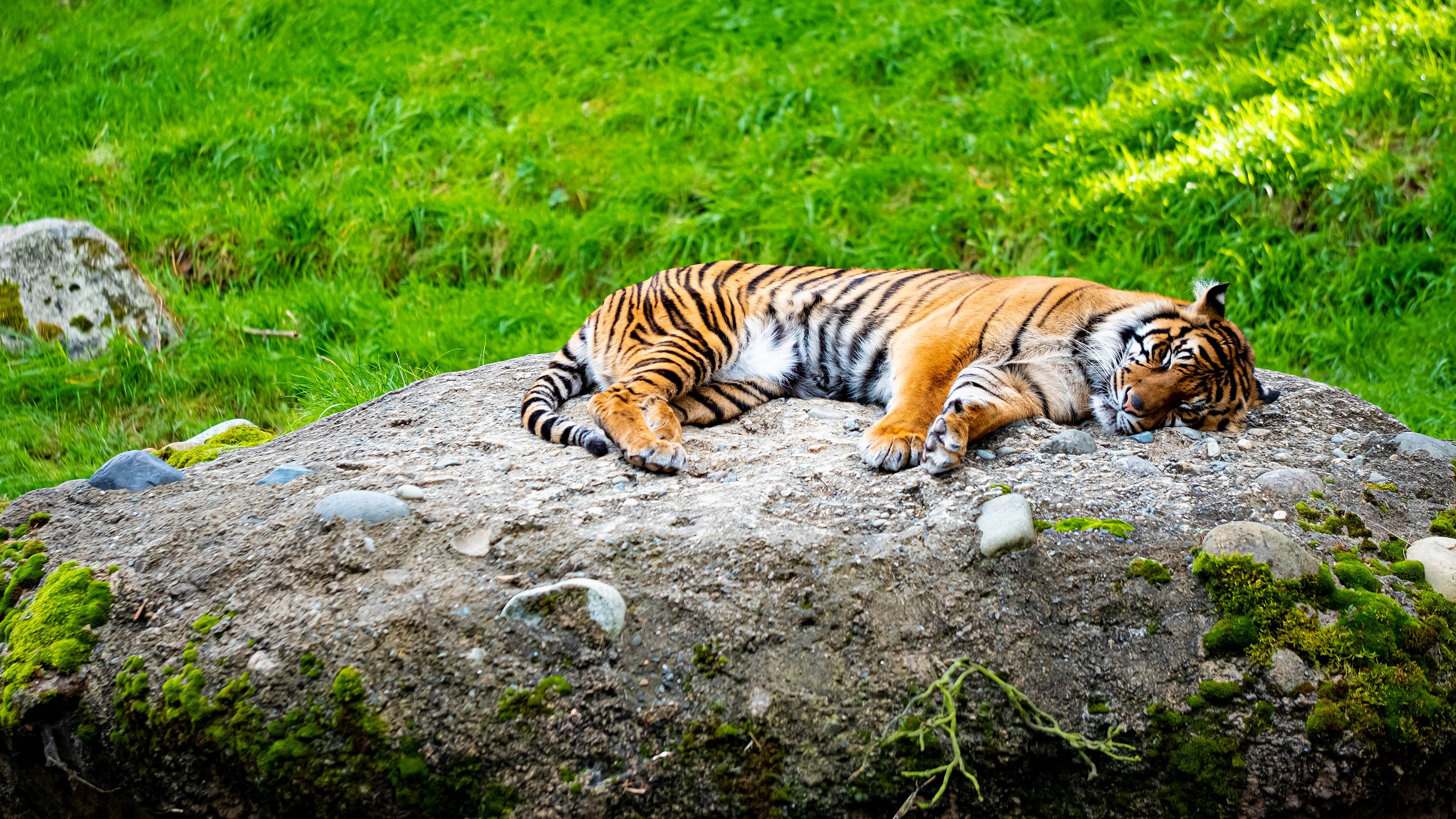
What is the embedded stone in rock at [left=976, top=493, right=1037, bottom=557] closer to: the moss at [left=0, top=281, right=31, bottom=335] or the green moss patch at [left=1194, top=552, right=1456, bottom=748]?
the green moss patch at [left=1194, top=552, right=1456, bottom=748]

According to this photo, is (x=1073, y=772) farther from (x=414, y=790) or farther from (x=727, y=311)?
(x=727, y=311)

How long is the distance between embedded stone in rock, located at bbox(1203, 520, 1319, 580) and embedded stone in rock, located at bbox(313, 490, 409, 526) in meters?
2.25

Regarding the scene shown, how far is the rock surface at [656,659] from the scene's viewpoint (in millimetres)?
2400

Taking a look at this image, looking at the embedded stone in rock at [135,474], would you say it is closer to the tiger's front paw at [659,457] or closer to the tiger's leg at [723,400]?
the tiger's front paw at [659,457]

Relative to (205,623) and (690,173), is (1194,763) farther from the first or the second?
(690,173)

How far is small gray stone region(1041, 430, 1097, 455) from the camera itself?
3.51m

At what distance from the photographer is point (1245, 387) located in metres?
3.89

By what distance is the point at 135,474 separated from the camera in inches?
135

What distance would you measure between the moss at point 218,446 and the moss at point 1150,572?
3.11m

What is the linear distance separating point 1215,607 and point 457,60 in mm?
7869

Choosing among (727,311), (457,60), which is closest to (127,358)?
(727,311)

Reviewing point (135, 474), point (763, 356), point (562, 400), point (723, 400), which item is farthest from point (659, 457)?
point (135, 474)

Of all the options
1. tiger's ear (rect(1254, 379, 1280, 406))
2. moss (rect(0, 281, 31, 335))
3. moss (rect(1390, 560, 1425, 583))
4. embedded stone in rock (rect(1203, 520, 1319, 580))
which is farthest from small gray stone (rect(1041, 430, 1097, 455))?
moss (rect(0, 281, 31, 335))

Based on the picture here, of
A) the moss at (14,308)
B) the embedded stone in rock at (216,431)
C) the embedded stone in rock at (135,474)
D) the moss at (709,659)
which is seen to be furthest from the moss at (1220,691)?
the moss at (14,308)
